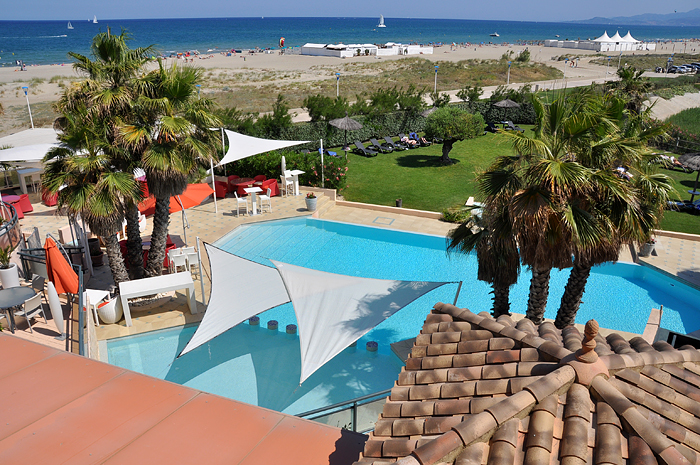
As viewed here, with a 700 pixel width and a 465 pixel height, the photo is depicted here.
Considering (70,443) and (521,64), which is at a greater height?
(521,64)

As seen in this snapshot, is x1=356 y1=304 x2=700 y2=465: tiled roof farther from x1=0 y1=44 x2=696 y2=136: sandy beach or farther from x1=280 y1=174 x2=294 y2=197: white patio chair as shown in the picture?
x1=0 y1=44 x2=696 y2=136: sandy beach

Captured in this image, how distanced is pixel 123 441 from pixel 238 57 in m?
96.2

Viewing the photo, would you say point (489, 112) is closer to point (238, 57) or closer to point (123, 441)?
point (123, 441)

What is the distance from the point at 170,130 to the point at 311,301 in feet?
16.3

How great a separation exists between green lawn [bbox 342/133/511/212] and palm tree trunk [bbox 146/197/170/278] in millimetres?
9587

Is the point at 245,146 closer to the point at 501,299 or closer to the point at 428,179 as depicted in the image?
the point at 428,179

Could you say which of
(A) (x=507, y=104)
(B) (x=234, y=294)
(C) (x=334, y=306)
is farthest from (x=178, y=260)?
(A) (x=507, y=104)

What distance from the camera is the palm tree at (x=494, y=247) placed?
8539 mm

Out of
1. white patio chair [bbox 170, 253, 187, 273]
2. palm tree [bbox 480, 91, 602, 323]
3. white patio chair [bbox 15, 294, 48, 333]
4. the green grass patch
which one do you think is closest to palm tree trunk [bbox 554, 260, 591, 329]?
palm tree [bbox 480, 91, 602, 323]

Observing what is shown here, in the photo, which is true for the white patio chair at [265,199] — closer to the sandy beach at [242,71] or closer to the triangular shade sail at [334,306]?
the triangular shade sail at [334,306]

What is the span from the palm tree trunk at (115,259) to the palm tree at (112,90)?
869mm

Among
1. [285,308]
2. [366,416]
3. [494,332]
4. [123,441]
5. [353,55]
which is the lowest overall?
[285,308]

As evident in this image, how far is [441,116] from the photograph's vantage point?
80.6 feet

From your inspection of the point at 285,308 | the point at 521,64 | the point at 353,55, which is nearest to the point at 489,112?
the point at 285,308
